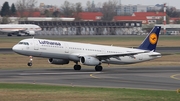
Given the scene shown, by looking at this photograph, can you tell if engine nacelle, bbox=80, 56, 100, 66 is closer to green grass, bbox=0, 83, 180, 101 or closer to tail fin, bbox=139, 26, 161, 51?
tail fin, bbox=139, 26, 161, 51

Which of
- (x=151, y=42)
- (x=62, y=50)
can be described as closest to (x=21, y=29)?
(x=151, y=42)

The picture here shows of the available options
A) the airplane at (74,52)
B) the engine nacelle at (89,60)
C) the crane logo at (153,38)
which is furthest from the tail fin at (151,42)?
the engine nacelle at (89,60)

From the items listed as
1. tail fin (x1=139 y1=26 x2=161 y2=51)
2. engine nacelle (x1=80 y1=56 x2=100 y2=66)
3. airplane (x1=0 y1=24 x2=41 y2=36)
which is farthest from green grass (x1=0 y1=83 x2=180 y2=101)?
airplane (x1=0 y1=24 x2=41 y2=36)

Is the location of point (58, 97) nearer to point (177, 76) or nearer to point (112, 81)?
point (112, 81)

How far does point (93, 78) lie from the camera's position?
46156mm

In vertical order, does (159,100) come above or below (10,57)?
above

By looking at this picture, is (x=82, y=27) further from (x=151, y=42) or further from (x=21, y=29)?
(x=151, y=42)

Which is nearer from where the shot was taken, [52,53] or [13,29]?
[52,53]

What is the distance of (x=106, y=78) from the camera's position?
46375 millimetres

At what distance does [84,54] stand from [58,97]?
2461 centimetres

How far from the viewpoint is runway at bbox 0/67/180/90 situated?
40.7 metres

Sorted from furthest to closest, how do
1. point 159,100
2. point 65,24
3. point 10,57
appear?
point 65,24 → point 10,57 → point 159,100

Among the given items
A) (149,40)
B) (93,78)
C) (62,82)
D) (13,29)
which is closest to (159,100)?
(62,82)

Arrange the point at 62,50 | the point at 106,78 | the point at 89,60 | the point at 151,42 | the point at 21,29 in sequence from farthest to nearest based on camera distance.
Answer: the point at 21,29 < the point at 151,42 < the point at 62,50 < the point at 89,60 < the point at 106,78
